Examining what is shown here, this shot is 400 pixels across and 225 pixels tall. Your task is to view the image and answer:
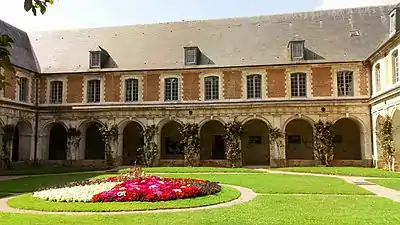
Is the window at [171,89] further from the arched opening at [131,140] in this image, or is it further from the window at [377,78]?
the window at [377,78]

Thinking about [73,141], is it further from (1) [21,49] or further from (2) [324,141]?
(2) [324,141]

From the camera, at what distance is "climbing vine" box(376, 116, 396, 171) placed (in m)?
18.8

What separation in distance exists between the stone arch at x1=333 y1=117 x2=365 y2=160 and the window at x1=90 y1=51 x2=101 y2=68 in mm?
A: 14757

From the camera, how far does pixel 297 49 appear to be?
75.4 feet

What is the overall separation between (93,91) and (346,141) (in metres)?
15.6

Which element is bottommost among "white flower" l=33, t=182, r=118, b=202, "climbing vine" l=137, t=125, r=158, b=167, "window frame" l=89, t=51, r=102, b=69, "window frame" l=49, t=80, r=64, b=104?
"white flower" l=33, t=182, r=118, b=202

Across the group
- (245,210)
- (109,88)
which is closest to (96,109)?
(109,88)

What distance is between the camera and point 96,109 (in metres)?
24.4

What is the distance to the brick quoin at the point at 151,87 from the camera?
24312 millimetres

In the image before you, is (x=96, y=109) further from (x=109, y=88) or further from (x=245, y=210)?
(x=245, y=210)

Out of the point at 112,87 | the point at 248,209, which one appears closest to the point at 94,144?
the point at 112,87

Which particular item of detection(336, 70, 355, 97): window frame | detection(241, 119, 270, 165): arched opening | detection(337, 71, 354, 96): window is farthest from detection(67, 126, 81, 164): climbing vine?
detection(337, 71, 354, 96): window

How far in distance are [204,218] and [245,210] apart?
1227 millimetres

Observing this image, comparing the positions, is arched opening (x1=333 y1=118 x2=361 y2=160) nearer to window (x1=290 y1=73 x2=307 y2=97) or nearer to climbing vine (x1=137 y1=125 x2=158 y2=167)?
window (x1=290 y1=73 x2=307 y2=97)
